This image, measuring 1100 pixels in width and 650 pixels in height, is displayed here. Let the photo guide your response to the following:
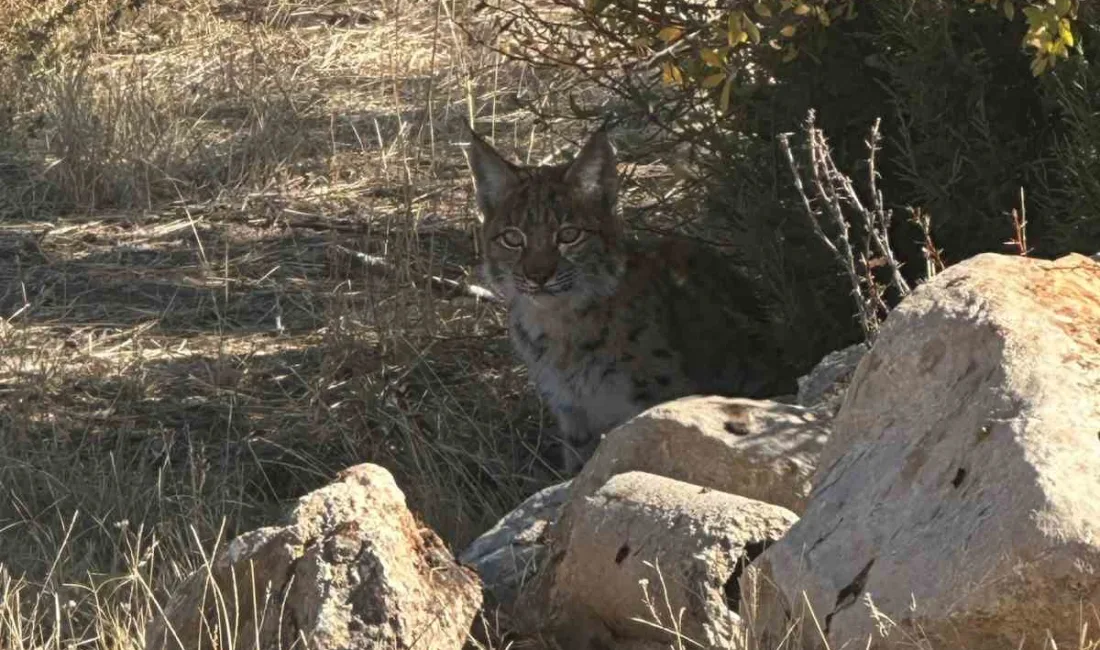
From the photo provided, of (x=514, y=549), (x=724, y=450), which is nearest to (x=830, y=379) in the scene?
(x=724, y=450)

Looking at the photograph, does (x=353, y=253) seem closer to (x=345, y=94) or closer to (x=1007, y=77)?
(x=345, y=94)

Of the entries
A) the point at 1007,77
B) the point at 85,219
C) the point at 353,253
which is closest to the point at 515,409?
the point at 353,253

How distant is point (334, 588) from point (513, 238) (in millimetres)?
3089

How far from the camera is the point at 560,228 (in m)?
7.01

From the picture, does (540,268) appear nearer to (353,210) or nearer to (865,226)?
(865,226)

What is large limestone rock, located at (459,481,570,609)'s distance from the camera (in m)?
4.75

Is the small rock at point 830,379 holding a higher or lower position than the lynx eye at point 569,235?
higher

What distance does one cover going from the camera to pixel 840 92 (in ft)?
20.7

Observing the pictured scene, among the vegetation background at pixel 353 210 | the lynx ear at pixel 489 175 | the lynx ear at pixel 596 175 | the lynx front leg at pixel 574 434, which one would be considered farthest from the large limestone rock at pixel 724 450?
the lynx ear at pixel 489 175

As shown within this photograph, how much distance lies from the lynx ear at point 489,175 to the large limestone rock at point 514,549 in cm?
210

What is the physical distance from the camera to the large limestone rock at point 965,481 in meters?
3.25

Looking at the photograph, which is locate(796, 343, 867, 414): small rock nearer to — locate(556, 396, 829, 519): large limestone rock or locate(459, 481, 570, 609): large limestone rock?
locate(556, 396, 829, 519): large limestone rock

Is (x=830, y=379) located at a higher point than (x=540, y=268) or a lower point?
higher

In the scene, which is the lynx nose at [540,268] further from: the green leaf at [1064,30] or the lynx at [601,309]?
the green leaf at [1064,30]
